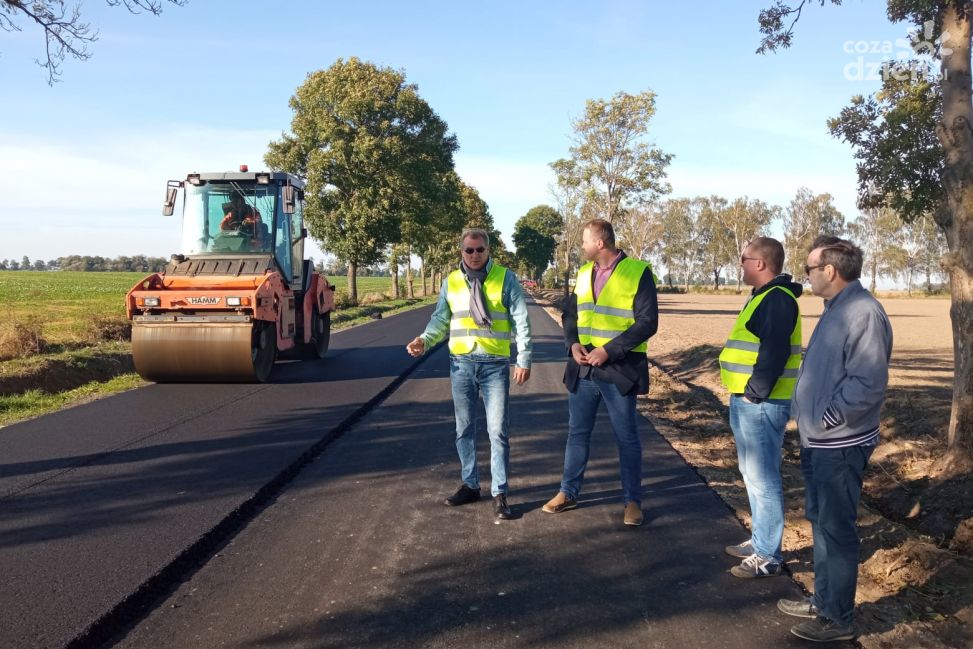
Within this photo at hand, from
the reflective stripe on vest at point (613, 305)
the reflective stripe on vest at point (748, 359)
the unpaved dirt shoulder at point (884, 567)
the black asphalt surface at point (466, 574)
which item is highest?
the reflective stripe on vest at point (613, 305)

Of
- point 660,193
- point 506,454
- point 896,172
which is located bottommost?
point 506,454

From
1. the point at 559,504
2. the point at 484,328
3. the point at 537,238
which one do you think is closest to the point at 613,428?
the point at 559,504

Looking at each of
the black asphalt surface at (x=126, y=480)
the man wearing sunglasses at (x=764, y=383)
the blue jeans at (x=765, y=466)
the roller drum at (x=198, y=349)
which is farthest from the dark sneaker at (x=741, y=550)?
the roller drum at (x=198, y=349)

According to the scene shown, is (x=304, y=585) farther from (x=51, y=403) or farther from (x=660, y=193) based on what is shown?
(x=660, y=193)

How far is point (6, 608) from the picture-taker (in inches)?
138

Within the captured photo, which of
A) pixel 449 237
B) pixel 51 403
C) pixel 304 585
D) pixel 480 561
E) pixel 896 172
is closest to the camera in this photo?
pixel 304 585

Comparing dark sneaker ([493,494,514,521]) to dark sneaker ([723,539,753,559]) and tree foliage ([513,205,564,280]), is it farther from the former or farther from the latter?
tree foliage ([513,205,564,280])

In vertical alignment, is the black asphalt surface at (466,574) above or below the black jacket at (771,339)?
below

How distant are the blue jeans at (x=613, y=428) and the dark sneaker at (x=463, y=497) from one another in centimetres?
66

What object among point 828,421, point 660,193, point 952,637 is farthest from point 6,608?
point 660,193

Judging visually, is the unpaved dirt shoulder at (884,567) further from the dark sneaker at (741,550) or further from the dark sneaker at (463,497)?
the dark sneaker at (463,497)

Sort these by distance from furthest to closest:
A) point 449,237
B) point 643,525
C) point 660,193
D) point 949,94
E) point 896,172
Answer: point 449,237 → point 660,193 → point 896,172 → point 949,94 → point 643,525

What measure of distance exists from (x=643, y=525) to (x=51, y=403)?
26.6 feet

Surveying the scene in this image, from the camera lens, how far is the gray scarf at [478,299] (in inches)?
198
